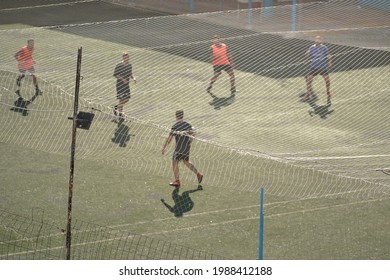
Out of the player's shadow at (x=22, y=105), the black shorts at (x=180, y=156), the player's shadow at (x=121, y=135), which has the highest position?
the black shorts at (x=180, y=156)

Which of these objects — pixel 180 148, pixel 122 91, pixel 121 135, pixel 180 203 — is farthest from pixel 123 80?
pixel 180 203

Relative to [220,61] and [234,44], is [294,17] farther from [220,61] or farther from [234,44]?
[220,61]

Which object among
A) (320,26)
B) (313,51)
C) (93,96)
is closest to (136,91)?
(93,96)

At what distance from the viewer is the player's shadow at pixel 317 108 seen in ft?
73.0

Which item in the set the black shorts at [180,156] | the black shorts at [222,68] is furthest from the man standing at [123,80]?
the black shorts at [180,156]

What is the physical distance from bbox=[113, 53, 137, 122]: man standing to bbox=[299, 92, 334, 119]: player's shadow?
141 inches

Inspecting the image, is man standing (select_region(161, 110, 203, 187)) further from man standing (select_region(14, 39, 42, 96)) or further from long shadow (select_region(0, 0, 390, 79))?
man standing (select_region(14, 39, 42, 96))

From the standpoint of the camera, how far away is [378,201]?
18.8 metres

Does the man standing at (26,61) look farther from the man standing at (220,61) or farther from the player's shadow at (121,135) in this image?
the man standing at (220,61)

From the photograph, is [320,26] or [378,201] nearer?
[378,201]

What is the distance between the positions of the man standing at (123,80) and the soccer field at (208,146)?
0.90 ft

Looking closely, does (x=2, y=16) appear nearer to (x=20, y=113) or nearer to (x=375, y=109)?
(x=20, y=113)

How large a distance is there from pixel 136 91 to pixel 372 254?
808 centimetres

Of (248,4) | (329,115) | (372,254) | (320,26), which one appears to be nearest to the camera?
(372,254)
